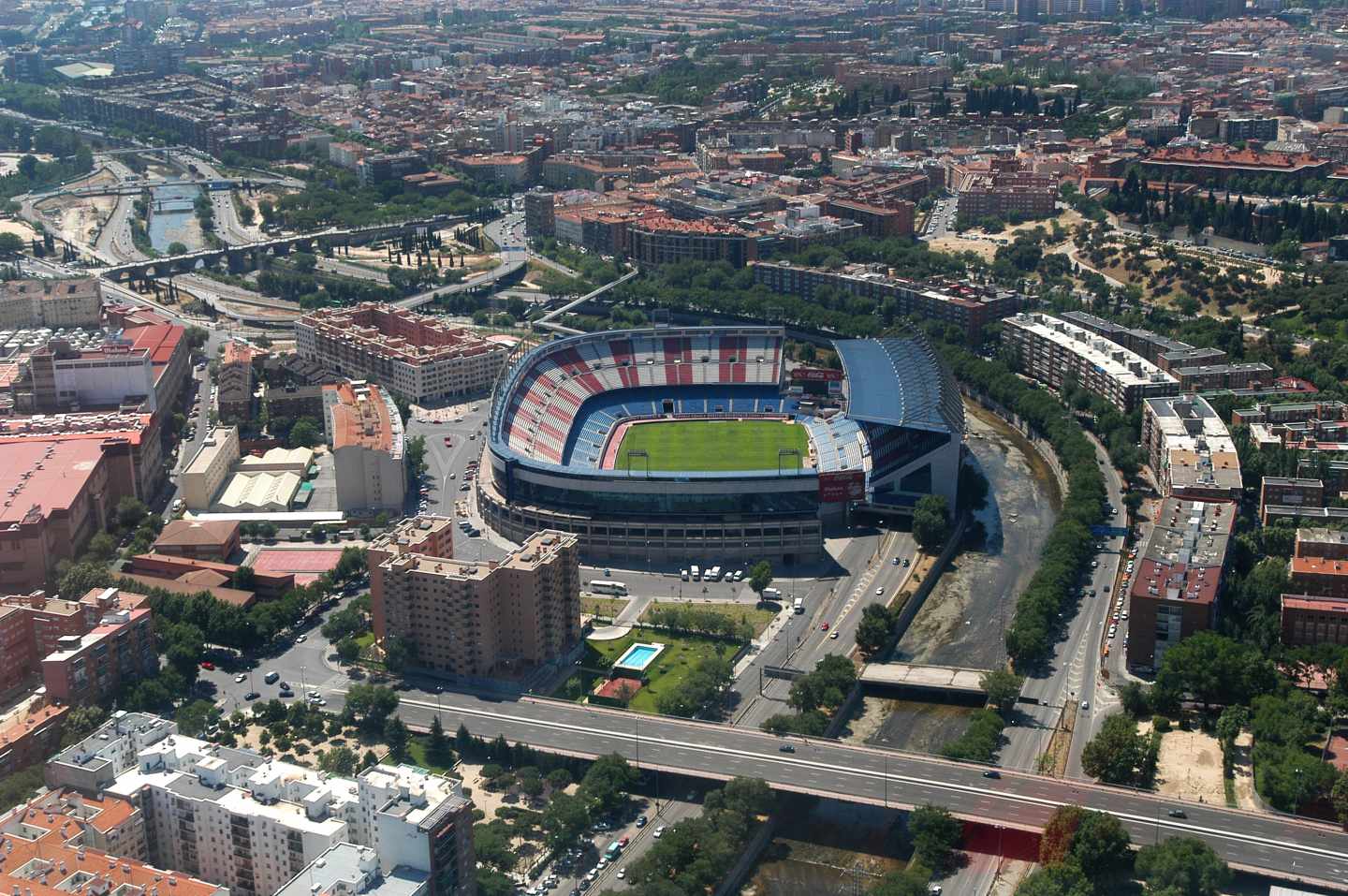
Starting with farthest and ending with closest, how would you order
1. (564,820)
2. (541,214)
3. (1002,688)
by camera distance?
(541,214), (1002,688), (564,820)

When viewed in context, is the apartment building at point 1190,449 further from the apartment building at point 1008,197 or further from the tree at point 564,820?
the apartment building at point 1008,197

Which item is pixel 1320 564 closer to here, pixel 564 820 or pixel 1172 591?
pixel 1172 591

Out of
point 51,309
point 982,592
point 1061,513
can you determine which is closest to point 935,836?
point 982,592

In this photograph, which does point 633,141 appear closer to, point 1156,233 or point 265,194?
point 265,194

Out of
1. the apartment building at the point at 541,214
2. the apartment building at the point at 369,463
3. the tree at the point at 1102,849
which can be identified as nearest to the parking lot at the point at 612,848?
the tree at the point at 1102,849

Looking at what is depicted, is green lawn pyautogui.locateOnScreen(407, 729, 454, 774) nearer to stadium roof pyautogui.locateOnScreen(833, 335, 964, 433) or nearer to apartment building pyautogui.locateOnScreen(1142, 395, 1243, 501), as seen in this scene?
stadium roof pyautogui.locateOnScreen(833, 335, 964, 433)

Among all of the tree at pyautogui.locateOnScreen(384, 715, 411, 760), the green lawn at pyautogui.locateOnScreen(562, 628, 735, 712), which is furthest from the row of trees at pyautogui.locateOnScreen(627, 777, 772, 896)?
the tree at pyautogui.locateOnScreen(384, 715, 411, 760)
